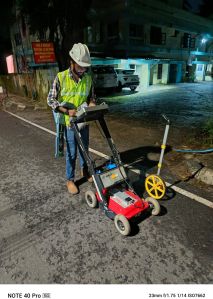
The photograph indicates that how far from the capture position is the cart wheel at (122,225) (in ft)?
9.52

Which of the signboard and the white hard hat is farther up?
the signboard

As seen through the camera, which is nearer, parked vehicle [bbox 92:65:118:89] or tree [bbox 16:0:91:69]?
tree [bbox 16:0:91:69]

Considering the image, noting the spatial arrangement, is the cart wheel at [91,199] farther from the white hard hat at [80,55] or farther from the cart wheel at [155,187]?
the white hard hat at [80,55]

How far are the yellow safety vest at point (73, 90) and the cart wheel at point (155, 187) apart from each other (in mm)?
1689

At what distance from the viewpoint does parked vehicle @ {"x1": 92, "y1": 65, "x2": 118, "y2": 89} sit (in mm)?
16125

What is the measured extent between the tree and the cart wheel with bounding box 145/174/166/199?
10.9m

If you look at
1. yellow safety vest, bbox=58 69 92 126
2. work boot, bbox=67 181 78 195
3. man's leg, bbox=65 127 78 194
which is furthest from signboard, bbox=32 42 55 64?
work boot, bbox=67 181 78 195

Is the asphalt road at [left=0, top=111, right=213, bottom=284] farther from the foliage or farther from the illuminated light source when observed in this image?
the illuminated light source

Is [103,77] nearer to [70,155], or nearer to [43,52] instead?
[43,52]

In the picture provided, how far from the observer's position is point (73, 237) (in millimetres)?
3045

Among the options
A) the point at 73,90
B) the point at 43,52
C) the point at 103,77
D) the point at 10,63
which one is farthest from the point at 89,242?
the point at 10,63

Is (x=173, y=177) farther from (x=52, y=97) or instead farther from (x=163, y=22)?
(x=163, y=22)

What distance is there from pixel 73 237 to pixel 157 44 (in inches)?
1107

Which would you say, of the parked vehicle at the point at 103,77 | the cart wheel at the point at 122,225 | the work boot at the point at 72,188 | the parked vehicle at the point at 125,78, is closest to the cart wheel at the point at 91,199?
the work boot at the point at 72,188
